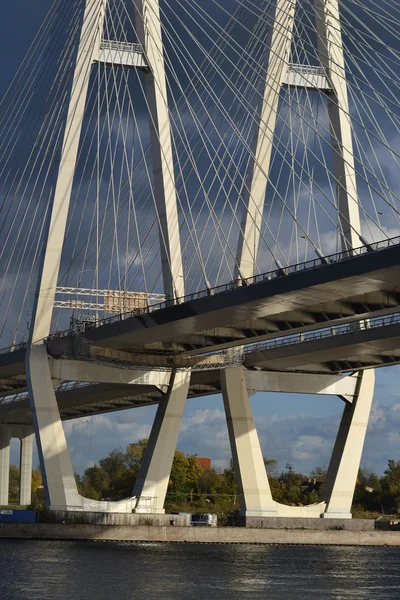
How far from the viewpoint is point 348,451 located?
61.2 meters

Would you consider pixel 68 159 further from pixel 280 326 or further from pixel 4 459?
pixel 4 459

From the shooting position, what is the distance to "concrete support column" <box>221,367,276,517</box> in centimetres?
5919

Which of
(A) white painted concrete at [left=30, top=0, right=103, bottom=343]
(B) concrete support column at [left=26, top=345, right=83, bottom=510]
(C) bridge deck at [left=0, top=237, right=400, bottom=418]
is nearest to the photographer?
(C) bridge deck at [left=0, top=237, right=400, bottom=418]

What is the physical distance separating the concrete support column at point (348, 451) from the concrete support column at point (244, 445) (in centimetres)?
357

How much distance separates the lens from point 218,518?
211 ft

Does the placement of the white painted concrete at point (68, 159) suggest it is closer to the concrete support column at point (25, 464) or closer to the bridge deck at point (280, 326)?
the bridge deck at point (280, 326)

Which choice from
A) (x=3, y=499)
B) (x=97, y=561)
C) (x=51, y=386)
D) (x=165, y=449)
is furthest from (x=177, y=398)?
(x=3, y=499)

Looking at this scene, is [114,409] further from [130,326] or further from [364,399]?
[130,326]

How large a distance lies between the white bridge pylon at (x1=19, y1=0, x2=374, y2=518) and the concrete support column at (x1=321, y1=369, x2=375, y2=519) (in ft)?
12.6

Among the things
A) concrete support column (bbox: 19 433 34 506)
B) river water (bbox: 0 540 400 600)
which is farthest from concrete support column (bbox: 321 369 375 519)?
concrete support column (bbox: 19 433 34 506)

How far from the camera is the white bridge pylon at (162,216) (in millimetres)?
50000

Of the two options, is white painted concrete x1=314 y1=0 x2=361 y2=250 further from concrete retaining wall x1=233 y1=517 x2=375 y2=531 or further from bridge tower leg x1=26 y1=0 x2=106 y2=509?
concrete retaining wall x1=233 y1=517 x2=375 y2=531

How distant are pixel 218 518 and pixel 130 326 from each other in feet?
58.6

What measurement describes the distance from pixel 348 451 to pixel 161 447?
31.2ft
